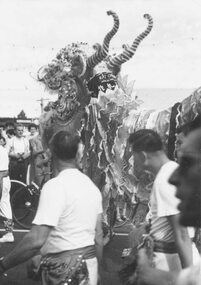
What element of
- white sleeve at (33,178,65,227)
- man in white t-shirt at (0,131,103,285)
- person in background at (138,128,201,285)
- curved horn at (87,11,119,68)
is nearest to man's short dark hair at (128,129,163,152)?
man in white t-shirt at (0,131,103,285)

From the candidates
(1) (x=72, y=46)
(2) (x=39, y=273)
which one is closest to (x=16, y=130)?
(1) (x=72, y=46)

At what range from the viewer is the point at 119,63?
6.37 metres

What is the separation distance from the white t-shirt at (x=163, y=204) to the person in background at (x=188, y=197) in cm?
117

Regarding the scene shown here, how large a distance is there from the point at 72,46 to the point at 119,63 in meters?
0.56

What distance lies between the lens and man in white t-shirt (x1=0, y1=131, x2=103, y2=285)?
3.27m

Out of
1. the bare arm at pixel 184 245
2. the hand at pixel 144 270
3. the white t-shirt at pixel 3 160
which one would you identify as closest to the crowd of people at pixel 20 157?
the white t-shirt at pixel 3 160

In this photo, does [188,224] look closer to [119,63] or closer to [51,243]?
[51,243]

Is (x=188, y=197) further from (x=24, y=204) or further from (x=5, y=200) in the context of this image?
(x=24, y=204)

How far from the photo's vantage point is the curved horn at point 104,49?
620 centimetres

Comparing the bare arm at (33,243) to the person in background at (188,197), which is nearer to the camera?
the person in background at (188,197)

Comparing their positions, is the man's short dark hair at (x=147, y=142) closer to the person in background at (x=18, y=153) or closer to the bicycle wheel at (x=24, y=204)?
the bicycle wheel at (x=24, y=204)

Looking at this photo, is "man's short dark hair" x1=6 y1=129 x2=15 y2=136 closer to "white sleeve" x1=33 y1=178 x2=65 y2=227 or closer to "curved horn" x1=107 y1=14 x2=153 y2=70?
"curved horn" x1=107 y1=14 x2=153 y2=70

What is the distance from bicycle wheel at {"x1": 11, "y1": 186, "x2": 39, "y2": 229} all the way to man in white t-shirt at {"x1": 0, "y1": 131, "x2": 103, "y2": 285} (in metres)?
6.04

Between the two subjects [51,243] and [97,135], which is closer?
[51,243]
